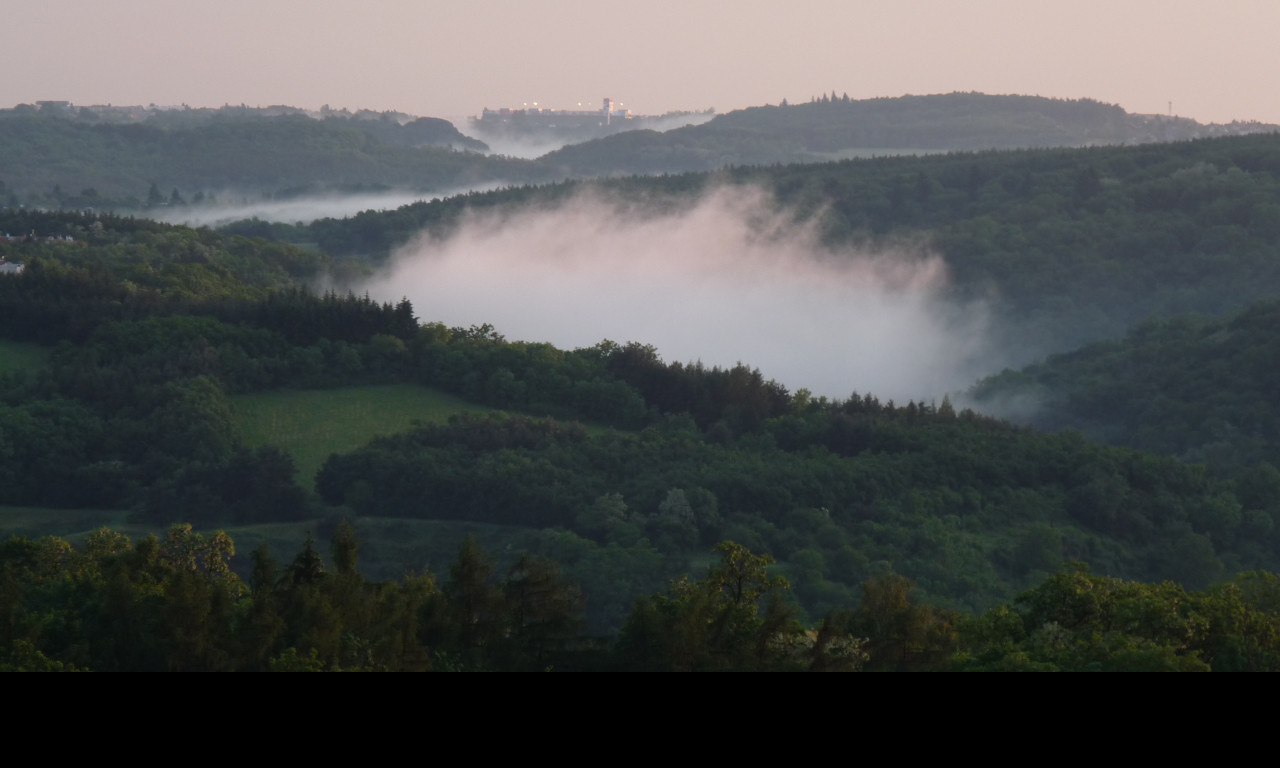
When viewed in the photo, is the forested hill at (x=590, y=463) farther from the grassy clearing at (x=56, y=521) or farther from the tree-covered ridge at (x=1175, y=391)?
the tree-covered ridge at (x=1175, y=391)

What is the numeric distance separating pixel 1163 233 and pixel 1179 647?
7278 inches

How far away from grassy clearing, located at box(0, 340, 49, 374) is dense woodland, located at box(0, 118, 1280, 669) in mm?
763

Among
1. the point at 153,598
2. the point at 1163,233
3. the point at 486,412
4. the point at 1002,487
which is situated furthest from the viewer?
the point at 1163,233

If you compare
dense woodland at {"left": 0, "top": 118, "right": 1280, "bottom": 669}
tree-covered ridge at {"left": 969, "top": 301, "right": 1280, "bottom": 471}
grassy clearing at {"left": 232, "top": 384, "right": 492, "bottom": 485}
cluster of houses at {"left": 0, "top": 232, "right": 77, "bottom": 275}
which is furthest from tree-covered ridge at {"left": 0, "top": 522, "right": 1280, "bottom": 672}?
cluster of houses at {"left": 0, "top": 232, "right": 77, "bottom": 275}

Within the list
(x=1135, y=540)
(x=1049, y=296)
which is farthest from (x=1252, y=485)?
(x=1049, y=296)

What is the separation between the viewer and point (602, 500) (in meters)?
76.7

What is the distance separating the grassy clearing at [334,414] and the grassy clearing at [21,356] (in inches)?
576

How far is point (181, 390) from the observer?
87.8m

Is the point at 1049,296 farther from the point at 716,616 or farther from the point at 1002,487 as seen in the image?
the point at 716,616

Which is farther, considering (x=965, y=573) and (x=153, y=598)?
(x=965, y=573)

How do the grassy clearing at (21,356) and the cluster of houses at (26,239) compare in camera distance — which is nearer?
the grassy clearing at (21,356)

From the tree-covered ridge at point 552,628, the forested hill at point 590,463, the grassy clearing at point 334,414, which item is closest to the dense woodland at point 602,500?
the tree-covered ridge at point 552,628

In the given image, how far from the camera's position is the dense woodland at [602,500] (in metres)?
21.4

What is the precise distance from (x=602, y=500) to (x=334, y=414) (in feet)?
80.7
